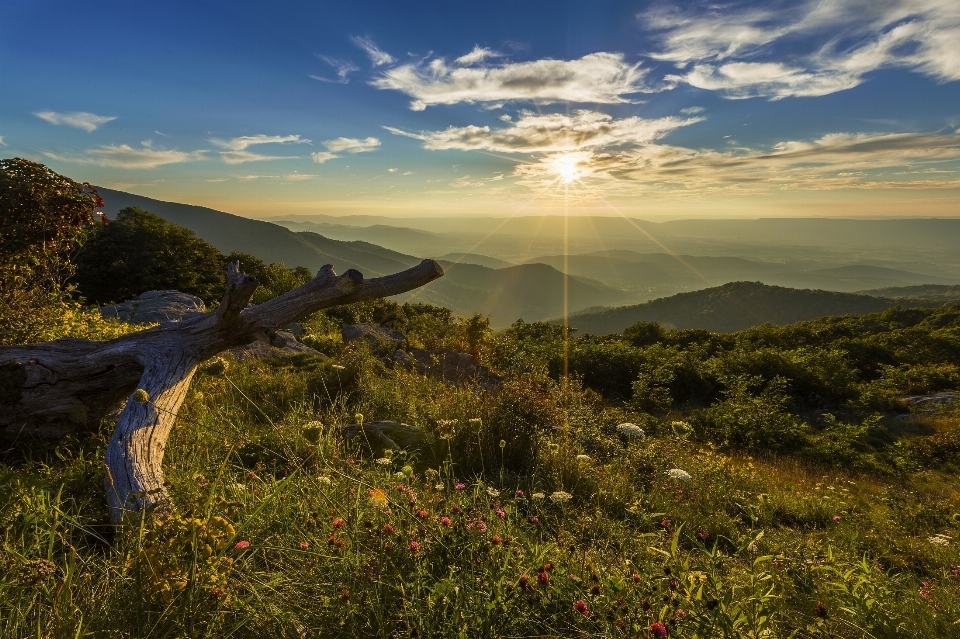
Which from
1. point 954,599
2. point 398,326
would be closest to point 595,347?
point 398,326

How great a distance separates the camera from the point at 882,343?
1869 centimetres

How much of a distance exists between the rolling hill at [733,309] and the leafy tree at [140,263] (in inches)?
3648

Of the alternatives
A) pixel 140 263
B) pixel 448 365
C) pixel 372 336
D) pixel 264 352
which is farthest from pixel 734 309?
pixel 264 352

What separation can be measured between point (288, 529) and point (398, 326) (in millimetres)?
17338

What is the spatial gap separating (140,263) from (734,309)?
135 m

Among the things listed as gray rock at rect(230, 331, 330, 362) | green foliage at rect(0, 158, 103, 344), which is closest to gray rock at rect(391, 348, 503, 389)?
gray rock at rect(230, 331, 330, 362)

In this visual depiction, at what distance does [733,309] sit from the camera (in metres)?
120

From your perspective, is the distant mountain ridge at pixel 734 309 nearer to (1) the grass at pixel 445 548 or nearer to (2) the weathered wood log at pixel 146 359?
(1) the grass at pixel 445 548

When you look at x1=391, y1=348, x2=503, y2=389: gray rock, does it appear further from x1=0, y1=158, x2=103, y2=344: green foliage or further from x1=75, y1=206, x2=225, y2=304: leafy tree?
x1=75, y1=206, x2=225, y2=304: leafy tree

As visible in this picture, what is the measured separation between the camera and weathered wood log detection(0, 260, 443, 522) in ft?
13.6

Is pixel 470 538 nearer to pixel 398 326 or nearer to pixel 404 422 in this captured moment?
pixel 404 422

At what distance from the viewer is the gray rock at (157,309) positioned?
38.4 ft

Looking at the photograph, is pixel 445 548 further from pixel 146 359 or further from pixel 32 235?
pixel 32 235

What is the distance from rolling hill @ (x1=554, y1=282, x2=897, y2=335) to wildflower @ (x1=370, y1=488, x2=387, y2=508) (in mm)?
103373
